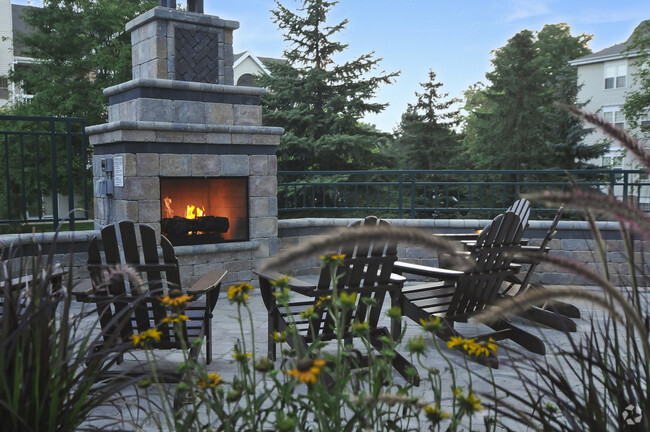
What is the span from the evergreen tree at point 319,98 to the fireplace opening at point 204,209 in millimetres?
9723

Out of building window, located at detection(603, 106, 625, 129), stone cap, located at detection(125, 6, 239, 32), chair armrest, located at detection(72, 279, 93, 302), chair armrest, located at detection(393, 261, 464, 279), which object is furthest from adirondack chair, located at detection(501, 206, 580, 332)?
building window, located at detection(603, 106, 625, 129)

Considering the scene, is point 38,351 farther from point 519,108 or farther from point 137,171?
point 519,108

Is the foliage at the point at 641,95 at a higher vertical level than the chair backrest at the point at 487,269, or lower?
higher

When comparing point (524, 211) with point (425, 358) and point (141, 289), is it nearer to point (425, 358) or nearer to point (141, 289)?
point (425, 358)

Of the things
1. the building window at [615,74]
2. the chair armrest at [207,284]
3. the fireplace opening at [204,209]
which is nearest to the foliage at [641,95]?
the building window at [615,74]

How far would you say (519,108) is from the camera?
23219mm

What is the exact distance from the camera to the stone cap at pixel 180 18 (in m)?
6.90

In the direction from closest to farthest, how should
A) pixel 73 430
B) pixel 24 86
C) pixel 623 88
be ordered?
pixel 73 430 → pixel 24 86 → pixel 623 88

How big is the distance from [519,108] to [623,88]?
9.93 m

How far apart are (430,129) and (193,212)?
16551mm

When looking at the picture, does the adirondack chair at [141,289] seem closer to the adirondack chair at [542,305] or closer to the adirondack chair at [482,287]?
the adirondack chair at [482,287]

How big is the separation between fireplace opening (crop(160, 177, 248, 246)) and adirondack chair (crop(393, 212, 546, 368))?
316cm

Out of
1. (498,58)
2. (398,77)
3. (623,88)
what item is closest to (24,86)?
(398,77)

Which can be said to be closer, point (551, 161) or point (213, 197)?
point (213, 197)
